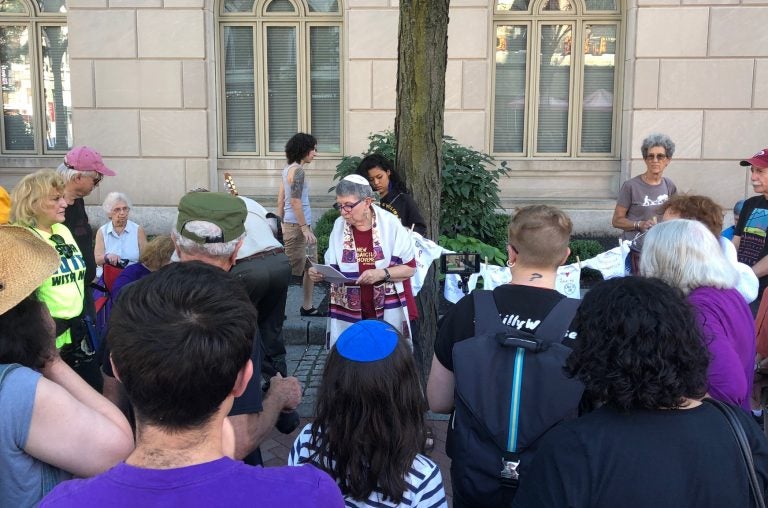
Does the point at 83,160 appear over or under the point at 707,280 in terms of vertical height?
over

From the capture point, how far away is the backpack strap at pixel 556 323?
2.22 meters

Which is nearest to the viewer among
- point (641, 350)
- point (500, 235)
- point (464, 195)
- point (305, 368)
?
point (641, 350)

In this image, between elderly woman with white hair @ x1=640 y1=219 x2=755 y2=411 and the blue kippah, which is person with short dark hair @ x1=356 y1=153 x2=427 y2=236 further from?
the blue kippah

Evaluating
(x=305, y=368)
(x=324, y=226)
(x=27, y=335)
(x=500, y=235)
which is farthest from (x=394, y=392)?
(x=324, y=226)

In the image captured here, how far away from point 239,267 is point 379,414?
1.49 meters

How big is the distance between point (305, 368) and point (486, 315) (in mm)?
3916

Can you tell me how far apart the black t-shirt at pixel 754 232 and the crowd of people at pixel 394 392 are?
62.3 inches

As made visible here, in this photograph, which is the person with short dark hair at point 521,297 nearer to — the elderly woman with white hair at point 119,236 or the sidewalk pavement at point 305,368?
the sidewalk pavement at point 305,368

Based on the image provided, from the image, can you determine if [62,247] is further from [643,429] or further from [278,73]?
[278,73]

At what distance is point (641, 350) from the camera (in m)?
1.67

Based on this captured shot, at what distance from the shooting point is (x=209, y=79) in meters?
9.88

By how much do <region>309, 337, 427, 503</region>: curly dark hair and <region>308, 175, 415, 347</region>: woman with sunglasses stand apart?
2375 millimetres

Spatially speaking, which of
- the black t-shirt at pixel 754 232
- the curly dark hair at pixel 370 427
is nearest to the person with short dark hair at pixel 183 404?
the curly dark hair at pixel 370 427

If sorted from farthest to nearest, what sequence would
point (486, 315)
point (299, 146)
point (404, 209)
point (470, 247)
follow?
point (470, 247), point (299, 146), point (404, 209), point (486, 315)
